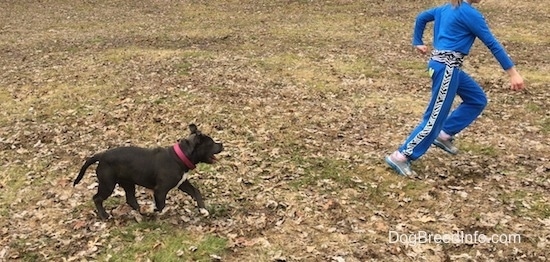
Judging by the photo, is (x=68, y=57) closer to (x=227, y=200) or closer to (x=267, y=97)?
(x=267, y=97)

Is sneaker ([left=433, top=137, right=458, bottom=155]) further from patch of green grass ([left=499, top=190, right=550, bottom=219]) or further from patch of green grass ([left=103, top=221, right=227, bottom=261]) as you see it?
patch of green grass ([left=103, top=221, right=227, bottom=261])

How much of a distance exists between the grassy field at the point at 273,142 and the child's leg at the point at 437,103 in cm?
73

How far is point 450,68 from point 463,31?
1.73 feet

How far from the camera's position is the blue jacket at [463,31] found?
6656 mm

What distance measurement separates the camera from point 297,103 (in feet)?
39.8

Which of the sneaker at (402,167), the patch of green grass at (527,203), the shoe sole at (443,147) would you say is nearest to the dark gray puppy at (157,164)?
the sneaker at (402,167)

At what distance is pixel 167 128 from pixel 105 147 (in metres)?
1.36

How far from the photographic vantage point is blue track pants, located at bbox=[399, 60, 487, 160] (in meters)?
7.07

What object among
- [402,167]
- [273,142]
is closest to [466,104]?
[402,167]

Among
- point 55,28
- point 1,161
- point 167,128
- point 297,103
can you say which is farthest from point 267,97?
point 55,28

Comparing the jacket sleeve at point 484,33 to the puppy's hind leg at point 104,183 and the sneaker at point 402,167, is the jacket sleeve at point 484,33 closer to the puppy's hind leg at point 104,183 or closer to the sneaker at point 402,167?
the sneaker at point 402,167

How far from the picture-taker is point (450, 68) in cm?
700

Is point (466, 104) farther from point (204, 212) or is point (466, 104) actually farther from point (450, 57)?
point (204, 212)

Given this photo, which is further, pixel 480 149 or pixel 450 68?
pixel 480 149
